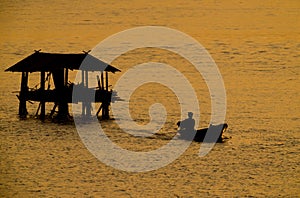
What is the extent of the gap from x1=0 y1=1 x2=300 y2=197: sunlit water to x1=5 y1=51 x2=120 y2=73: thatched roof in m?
2.63

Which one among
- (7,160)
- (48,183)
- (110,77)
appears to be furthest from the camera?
(110,77)

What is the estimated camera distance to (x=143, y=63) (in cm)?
7162

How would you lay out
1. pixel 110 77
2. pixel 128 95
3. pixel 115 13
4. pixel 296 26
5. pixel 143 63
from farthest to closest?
1. pixel 115 13
2. pixel 296 26
3. pixel 143 63
4. pixel 110 77
5. pixel 128 95

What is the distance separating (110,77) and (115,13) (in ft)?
166

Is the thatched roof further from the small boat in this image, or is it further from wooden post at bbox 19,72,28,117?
the small boat

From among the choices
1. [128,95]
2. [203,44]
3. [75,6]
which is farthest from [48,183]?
[75,6]

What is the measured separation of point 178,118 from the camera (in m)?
48.3

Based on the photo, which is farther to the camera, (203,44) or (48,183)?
(203,44)

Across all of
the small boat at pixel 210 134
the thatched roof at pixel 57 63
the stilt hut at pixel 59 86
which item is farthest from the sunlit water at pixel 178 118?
the thatched roof at pixel 57 63

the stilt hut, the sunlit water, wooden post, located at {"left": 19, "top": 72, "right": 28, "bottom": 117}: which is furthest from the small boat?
wooden post, located at {"left": 19, "top": 72, "right": 28, "bottom": 117}

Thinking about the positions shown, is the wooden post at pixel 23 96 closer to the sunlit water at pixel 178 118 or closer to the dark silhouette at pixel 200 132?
the sunlit water at pixel 178 118

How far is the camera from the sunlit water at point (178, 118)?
1341 inches

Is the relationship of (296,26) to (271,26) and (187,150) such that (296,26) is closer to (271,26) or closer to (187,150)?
(271,26)

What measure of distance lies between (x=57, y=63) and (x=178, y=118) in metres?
6.57
